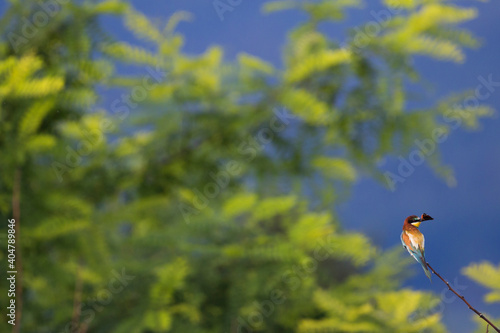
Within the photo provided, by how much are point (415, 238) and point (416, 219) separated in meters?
0.01

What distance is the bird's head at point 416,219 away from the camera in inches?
11.3

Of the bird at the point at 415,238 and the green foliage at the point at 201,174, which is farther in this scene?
the green foliage at the point at 201,174

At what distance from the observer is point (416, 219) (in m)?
0.30

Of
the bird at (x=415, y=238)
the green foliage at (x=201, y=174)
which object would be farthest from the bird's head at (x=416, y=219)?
the green foliage at (x=201, y=174)

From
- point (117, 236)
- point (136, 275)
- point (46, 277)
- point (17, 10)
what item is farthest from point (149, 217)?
point (17, 10)

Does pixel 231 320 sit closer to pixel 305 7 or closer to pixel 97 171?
pixel 97 171

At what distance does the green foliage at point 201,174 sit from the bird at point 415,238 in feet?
2.64

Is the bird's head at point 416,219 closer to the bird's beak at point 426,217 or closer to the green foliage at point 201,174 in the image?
the bird's beak at point 426,217

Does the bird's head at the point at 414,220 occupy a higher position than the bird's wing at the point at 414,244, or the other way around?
the bird's head at the point at 414,220

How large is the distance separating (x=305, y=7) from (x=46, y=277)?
908 mm

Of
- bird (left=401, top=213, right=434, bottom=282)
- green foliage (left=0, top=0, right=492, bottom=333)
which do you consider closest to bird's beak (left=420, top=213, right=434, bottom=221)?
bird (left=401, top=213, right=434, bottom=282)

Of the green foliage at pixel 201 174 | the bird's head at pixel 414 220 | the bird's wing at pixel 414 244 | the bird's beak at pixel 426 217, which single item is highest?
the green foliage at pixel 201 174

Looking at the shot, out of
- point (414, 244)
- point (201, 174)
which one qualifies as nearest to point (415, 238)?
point (414, 244)

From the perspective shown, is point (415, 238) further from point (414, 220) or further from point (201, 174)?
point (201, 174)
